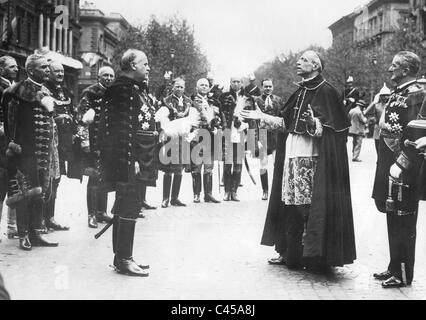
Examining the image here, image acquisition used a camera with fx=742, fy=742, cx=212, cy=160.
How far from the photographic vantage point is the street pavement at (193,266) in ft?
21.1

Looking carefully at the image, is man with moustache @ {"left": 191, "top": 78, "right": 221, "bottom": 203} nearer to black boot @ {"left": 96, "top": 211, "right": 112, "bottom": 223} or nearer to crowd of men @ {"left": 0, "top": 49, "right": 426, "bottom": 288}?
black boot @ {"left": 96, "top": 211, "right": 112, "bottom": 223}

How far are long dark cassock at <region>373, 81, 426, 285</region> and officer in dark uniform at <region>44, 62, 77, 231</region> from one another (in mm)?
4243

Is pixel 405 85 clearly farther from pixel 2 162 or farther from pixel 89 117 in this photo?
pixel 2 162

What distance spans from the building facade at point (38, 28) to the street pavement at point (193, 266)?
950 inches

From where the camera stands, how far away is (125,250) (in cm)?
718

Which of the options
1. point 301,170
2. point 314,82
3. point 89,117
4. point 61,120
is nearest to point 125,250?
point 301,170

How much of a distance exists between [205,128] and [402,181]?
7.00 metres

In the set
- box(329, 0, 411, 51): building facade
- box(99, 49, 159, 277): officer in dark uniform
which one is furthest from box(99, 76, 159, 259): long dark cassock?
box(329, 0, 411, 51): building facade

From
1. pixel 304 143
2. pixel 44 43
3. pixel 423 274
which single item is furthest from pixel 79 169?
pixel 44 43

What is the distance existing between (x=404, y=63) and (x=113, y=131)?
2736mm

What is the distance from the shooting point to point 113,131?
6.86 metres

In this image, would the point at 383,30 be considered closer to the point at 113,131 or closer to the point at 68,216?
the point at 68,216

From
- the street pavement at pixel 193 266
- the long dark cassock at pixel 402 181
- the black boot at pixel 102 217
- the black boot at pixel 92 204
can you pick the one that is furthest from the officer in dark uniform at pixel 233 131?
the long dark cassock at pixel 402 181

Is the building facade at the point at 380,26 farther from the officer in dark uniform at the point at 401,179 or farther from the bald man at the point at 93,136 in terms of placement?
the officer in dark uniform at the point at 401,179
